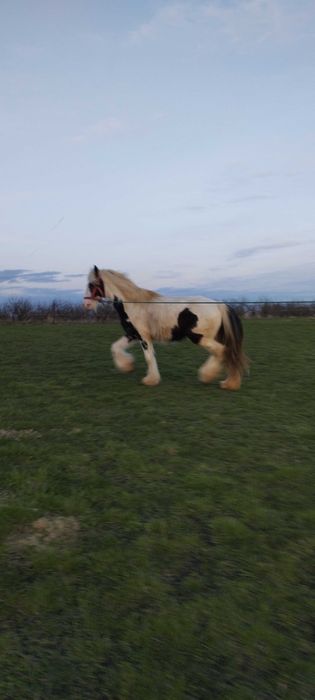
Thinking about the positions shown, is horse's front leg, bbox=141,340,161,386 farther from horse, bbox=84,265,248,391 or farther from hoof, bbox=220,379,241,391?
hoof, bbox=220,379,241,391

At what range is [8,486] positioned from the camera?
2896mm

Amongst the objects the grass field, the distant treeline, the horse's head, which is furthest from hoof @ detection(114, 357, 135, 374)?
the distant treeline

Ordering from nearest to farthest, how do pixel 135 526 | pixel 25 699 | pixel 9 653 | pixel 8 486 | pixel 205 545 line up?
1. pixel 25 699
2. pixel 9 653
3. pixel 205 545
4. pixel 135 526
5. pixel 8 486

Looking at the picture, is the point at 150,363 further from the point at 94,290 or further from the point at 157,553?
the point at 157,553

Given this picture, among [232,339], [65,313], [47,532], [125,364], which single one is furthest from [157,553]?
[65,313]

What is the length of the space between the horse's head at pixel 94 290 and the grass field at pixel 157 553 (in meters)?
1.69

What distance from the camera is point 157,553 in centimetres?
218

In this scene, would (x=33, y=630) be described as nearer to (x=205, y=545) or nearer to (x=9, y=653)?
(x=9, y=653)

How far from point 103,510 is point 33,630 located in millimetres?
904

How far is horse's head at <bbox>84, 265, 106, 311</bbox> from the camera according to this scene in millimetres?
6004

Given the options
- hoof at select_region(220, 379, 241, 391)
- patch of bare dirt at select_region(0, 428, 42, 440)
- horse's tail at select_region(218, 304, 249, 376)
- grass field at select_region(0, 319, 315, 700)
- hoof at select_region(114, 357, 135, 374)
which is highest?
horse's tail at select_region(218, 304, 249, 376)

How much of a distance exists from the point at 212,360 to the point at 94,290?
1626 mm

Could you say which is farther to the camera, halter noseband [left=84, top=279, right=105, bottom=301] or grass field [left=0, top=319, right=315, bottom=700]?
halter noseband [left=84, top=279, right=105, bottom=301]

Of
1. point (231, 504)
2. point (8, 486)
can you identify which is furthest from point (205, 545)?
point (8, 486)
